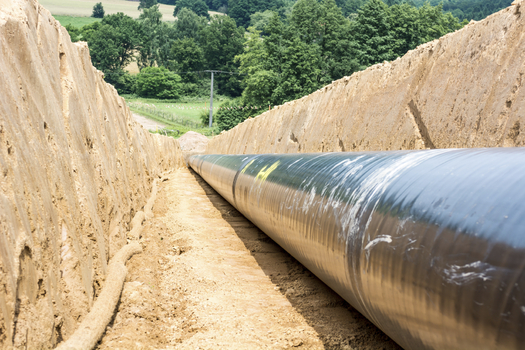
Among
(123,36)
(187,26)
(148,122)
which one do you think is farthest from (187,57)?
(148,122)

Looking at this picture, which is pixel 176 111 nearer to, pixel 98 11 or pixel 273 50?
pixel 273 50

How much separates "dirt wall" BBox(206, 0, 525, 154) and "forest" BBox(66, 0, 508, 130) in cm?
4078

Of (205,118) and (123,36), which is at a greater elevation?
(123,36)

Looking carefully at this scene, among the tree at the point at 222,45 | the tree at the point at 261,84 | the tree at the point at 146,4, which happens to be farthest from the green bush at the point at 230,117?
the tree at the point at 146,4

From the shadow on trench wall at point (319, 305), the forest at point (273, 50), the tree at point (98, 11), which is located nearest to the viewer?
the shadow on trench wall at point (319, 305)

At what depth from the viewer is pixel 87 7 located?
112m

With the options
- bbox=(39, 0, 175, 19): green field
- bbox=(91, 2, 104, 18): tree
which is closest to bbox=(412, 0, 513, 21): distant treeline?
bbox=(39, 0, 175, 19): green field

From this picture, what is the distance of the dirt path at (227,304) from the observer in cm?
264

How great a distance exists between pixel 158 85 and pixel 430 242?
76.5 m

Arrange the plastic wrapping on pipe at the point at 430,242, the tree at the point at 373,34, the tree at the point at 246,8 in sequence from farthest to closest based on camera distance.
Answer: the tree at the point at 246,8 → the tree at the point at 373,34 → the plastic wrapping on pipe at the point at 430,242

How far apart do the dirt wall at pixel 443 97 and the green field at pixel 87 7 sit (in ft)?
365

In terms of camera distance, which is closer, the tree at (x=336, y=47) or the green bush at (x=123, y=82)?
the tree at (x=336, y=47)

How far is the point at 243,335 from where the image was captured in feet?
8.94

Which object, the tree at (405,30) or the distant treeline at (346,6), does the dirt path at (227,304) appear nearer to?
the tree at (405,30)
